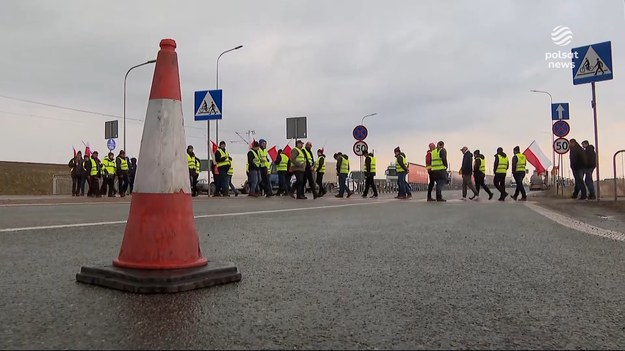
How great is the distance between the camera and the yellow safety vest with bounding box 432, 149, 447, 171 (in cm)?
1588

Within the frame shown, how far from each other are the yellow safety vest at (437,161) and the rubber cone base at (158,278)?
13.7m

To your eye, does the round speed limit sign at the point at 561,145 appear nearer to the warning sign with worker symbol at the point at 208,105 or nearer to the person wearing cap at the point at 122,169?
the warning sign with worker symbol at the point at 208,105

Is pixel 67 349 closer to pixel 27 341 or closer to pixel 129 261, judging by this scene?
pixel 27 341

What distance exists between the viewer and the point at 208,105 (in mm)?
17375

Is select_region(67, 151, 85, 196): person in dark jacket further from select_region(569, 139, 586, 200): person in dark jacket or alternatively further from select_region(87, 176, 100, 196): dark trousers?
select_region(569, 139, 586, 200): person in dark jacket

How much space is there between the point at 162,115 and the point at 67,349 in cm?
178

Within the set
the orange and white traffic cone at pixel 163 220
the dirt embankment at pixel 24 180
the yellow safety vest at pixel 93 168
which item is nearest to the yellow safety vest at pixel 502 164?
the yellow safety vest at pixel 93 168

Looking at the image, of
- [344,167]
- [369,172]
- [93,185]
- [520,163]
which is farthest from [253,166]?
[520,163]

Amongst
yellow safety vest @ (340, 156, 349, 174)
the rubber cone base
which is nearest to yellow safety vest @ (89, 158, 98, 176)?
yellow safety vest @ (340, 156, 349, 174)

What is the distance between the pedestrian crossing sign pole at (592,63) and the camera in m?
11.8

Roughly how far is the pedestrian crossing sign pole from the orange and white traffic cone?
11.5m

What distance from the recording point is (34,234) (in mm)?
4914

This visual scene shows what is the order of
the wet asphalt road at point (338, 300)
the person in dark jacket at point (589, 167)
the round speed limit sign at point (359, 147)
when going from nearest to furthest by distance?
the wet asphalt road at point (338, 300), the person in dark jacket at point (589, 167), the round speed limit sign at point (359, 147)

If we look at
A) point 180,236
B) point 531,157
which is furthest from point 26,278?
point 531,157
